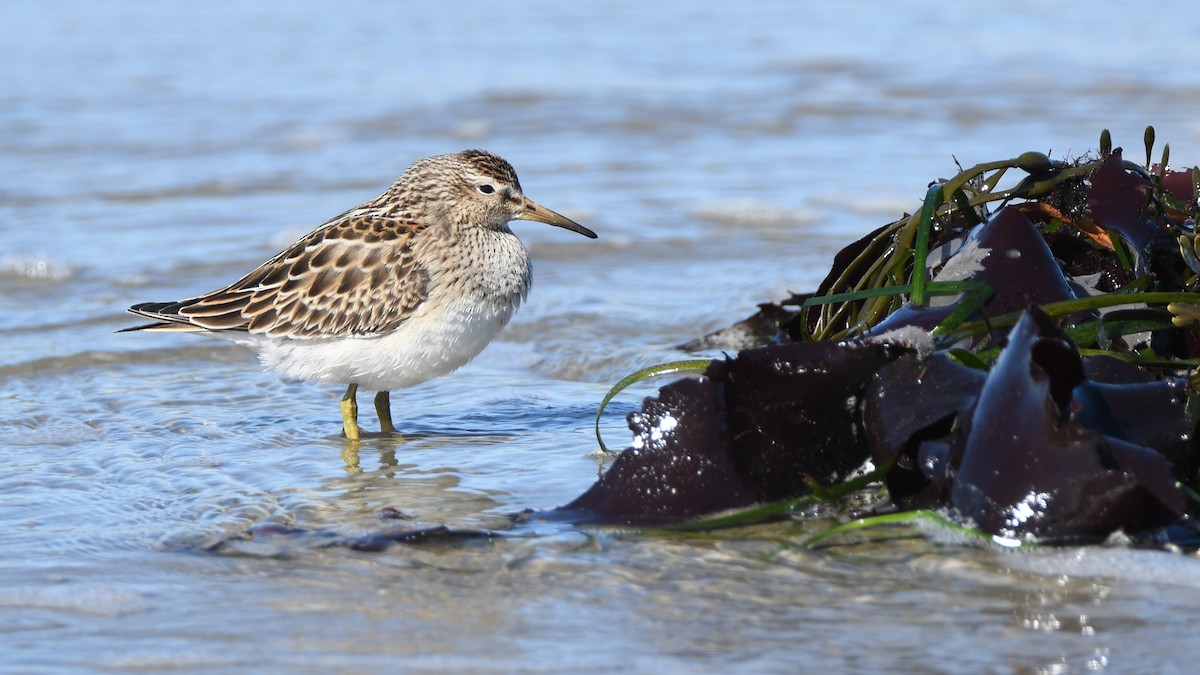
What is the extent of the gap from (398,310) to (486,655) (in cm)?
243

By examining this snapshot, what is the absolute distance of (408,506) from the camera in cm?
425

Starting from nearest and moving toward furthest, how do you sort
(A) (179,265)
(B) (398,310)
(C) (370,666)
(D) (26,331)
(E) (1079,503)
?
(C) (370,666), (E) (1079,503), (B) (398,310), (D) (26,331), (A) (179,265)

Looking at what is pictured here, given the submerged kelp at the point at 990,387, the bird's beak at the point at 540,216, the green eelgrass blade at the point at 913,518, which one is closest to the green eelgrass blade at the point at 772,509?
the submerged kelp at the point at 990,387

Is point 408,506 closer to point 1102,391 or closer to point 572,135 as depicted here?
point 1102,391

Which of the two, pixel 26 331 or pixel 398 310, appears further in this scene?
pixel 26 331

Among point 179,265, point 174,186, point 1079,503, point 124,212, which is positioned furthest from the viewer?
point 174,186

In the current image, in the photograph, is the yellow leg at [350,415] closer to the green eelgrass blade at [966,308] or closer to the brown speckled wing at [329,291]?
the brown speckled wing at [329,291]

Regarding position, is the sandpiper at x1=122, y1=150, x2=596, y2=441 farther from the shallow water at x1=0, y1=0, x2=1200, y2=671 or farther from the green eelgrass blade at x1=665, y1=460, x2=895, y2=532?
the green eelgrass blade at x1=665, y1=460, x2=895, y2=532

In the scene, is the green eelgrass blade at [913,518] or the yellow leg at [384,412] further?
the yellow leg at [384,412]

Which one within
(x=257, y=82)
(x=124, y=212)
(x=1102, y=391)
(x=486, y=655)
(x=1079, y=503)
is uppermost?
(x=257, y=82)

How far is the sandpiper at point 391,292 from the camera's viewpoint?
5281 mm

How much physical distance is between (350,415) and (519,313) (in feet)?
5.80

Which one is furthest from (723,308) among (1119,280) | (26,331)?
(26,331)

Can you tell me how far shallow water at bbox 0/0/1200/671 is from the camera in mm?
3193
